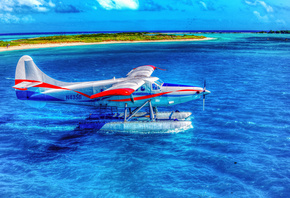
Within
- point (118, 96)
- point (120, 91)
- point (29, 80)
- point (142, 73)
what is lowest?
point (118, 96)

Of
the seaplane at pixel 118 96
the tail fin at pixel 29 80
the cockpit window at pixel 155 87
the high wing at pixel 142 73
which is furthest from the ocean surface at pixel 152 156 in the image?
the high wing at pixel 142 73

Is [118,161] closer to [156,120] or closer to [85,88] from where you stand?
[156,120]

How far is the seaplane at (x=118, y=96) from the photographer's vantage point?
18.6 metres

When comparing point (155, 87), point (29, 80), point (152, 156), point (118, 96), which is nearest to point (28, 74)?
point (29, 80)

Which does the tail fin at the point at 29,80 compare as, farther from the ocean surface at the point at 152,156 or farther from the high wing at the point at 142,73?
the high wing at the point at 142,73

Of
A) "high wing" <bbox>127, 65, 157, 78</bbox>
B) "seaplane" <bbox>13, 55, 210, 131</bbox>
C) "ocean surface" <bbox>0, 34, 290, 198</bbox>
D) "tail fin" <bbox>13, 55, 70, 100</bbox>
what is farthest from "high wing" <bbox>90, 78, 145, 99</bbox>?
"tail fin" <bbox>13, 55, 70, 100</bbox>

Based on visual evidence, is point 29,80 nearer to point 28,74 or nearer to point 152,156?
point 28,74

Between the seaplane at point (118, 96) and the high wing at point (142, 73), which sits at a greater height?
the high wing at point (142, 73)

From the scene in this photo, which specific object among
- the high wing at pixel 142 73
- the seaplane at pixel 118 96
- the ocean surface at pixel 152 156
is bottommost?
the ocean surface at pixel 152 156

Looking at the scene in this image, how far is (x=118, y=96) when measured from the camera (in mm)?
18953

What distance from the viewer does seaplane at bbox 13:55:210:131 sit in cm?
1862

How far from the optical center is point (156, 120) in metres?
19.6

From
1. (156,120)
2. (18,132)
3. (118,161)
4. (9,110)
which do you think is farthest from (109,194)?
(9,110)

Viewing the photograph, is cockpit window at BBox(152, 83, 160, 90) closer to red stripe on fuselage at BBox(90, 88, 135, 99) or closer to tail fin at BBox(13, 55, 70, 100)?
red stripe on fuselage at BBox(90, 88, 135, 99)
